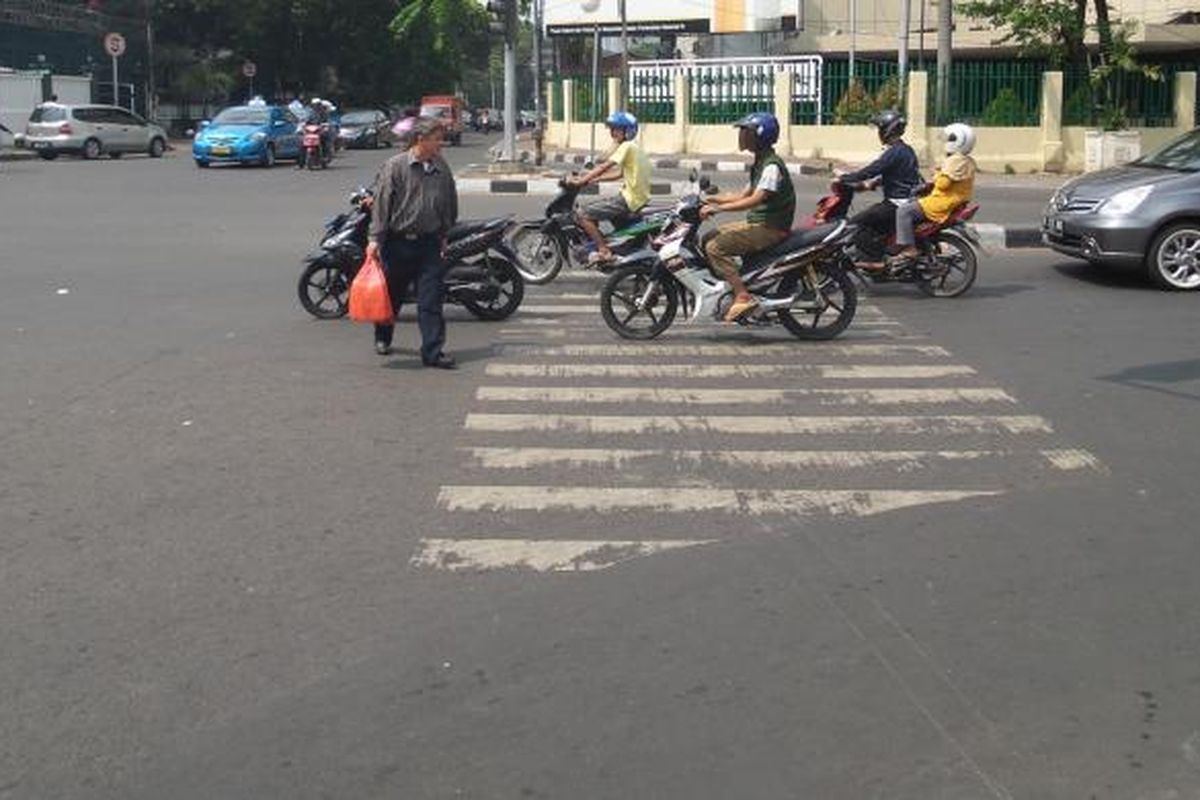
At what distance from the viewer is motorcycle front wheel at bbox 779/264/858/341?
33.4 feet

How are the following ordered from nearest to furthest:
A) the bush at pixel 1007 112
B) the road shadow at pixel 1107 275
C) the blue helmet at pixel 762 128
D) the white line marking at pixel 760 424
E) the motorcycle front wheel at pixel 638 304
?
the white line marking at pixel 760 424 < the blue helmet at pixel 762 128 < the motorcycle front wheel at pixel 638 304 < the road shadow at pixel 1107 275 < the bush at pixel 1007 112

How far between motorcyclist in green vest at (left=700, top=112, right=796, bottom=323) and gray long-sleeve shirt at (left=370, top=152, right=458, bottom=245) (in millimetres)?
1989

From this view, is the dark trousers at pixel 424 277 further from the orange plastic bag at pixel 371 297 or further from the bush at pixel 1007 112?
the bush at pixel 1007 112

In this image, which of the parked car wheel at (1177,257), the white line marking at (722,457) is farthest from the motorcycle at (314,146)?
the white line marking at (722,457)

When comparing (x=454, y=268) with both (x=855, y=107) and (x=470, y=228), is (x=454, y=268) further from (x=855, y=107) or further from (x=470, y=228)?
(x=855, y=107)

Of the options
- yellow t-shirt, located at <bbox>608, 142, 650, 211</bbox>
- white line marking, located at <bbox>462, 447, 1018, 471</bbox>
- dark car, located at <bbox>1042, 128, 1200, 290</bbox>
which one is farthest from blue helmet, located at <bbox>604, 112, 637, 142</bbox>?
white line marking, located at <bbox>462, 447, 1018, 471</bbox>

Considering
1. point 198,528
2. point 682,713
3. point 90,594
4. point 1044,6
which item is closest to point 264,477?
point 198,528

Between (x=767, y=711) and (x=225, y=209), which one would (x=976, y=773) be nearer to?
(x=767, y=711)

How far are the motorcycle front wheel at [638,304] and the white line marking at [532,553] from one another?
4.81 metres

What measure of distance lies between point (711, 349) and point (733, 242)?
76 centimetres

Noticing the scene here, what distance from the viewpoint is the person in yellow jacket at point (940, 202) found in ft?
39.7

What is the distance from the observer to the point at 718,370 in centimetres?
930

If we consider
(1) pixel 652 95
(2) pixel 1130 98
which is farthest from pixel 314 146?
(2) pixel 1130 98

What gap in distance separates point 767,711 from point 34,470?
410cm
